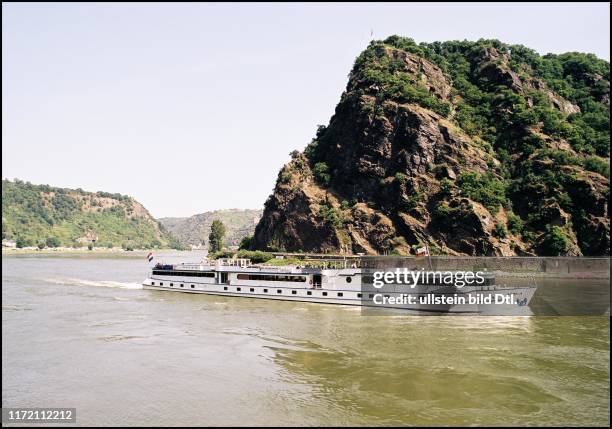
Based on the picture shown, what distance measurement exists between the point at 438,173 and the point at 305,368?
8441cm

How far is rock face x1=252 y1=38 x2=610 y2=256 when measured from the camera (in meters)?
101

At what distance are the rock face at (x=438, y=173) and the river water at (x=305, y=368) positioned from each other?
5701 centimetres

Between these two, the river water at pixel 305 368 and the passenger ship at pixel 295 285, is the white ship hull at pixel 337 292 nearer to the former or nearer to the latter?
the passenger ship at pixel 295 285

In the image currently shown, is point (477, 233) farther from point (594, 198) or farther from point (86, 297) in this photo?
point (86, 297)

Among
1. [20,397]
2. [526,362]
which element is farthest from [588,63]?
[20,397]

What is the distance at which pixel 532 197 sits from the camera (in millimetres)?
108250

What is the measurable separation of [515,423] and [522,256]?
273 ft

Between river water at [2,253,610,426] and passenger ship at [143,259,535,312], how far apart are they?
3.33 meters

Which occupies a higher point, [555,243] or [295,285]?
[555,243]

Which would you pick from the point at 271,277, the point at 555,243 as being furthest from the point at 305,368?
the point at 555,243

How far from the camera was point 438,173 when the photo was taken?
108m

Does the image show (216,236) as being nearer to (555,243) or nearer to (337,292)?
(555,243)
